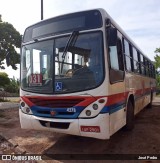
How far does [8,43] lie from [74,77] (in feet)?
56.3

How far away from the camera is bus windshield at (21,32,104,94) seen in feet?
19.2

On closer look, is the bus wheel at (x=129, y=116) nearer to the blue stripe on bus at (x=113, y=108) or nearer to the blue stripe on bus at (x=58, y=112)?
the blue stripe on bus at (x=113, y=108)

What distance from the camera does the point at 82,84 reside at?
19.2ft

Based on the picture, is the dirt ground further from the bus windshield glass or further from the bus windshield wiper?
the bus windshield glass

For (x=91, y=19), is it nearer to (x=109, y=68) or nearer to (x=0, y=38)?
(x=109, y=68)

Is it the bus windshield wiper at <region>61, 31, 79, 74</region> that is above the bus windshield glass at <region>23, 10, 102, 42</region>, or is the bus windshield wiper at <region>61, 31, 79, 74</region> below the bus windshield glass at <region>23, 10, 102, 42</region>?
below

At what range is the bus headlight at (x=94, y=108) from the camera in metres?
5.72

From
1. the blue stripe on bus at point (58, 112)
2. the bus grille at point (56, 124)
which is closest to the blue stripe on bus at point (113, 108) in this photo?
the blue stripe on bus at point (58, 112)

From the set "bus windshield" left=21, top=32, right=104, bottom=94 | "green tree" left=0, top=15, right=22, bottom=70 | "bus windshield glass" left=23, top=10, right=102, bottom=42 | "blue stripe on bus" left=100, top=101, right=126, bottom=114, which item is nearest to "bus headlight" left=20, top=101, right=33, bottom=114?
"bus windshield" left=21, top=32, right=104, bottom=94

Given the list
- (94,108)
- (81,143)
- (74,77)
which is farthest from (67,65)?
(81,143)

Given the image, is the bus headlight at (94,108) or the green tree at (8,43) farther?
the green tree at (8,43)

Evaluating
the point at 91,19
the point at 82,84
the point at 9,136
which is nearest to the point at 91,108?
the point at 82,84

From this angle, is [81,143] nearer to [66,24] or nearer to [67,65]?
[67,65]

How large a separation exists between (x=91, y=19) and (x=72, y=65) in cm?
115
